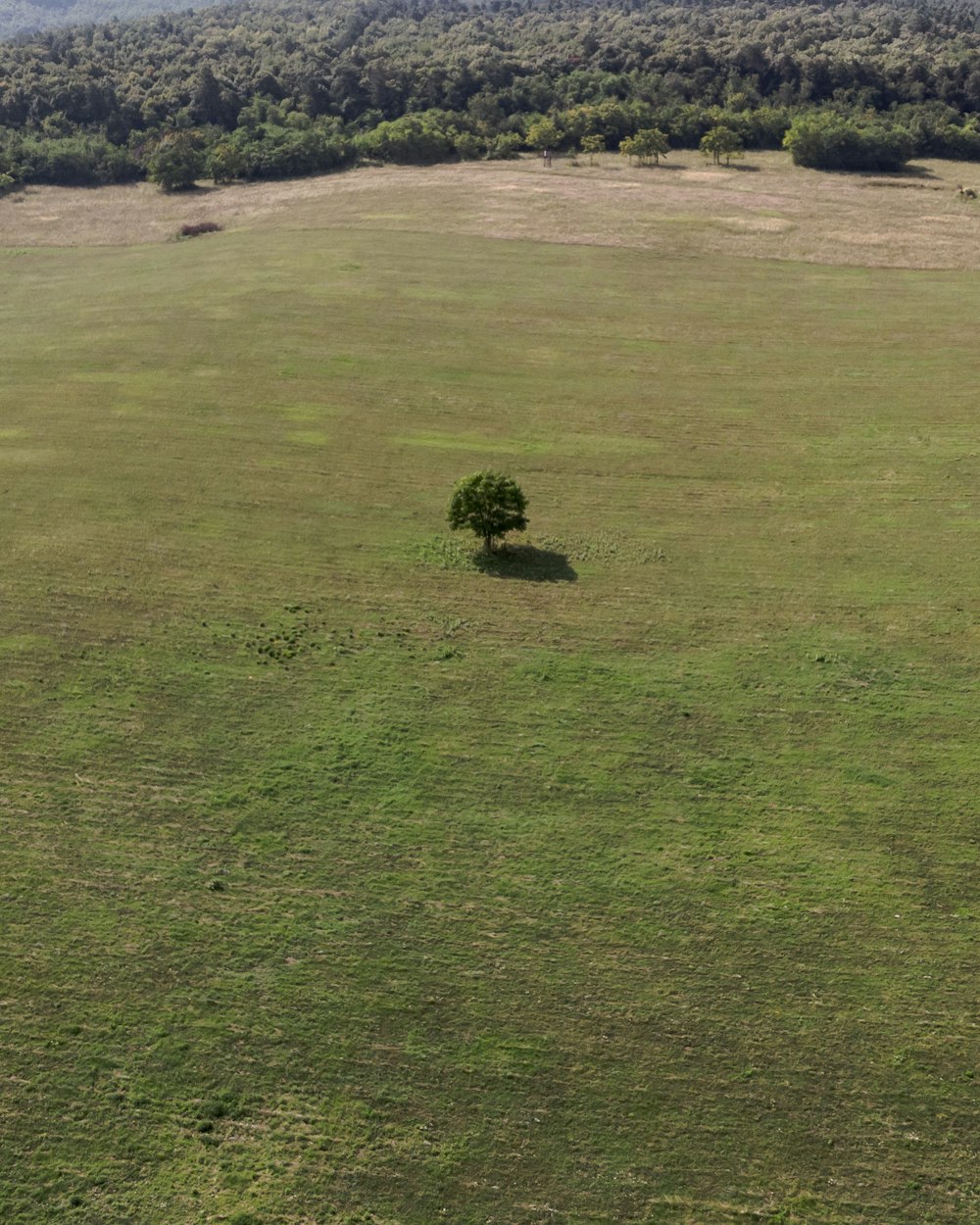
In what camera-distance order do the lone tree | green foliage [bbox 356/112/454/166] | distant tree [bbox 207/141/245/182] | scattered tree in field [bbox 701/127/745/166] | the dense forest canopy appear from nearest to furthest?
the lone tree
scattered tree in field [bbox 701/127/745/166]
distant tree [bbox 207/141/245/182]
the dense forest canopy
green foliage [bbox 356/112/454/166]

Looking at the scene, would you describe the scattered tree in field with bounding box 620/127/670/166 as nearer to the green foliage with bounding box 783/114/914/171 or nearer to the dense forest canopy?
the dense forest canopy

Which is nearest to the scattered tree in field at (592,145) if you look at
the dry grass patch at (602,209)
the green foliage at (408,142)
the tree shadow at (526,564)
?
the dry grass patch at (602,209)

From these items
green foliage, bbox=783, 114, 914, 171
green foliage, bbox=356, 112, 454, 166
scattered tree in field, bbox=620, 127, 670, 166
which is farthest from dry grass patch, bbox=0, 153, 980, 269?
green foliage, bbox=356, 112, 454, 166

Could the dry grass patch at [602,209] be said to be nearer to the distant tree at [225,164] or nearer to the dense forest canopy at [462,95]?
the distant tree at [225,164]

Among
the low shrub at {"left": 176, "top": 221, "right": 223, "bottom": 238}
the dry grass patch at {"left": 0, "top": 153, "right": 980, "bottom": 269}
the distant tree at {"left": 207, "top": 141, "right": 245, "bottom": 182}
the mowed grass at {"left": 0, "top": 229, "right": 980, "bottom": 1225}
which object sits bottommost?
the mowed grass at {"left": 0, "top": 229, "right": 980, "bottom": 1225}

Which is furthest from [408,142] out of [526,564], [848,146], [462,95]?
[526,564]

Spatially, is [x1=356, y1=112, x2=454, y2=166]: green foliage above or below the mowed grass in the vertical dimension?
above

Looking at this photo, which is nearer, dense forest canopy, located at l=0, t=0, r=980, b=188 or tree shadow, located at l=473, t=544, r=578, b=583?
tree shadow, located at l=473, t=544, r=578, b=583
